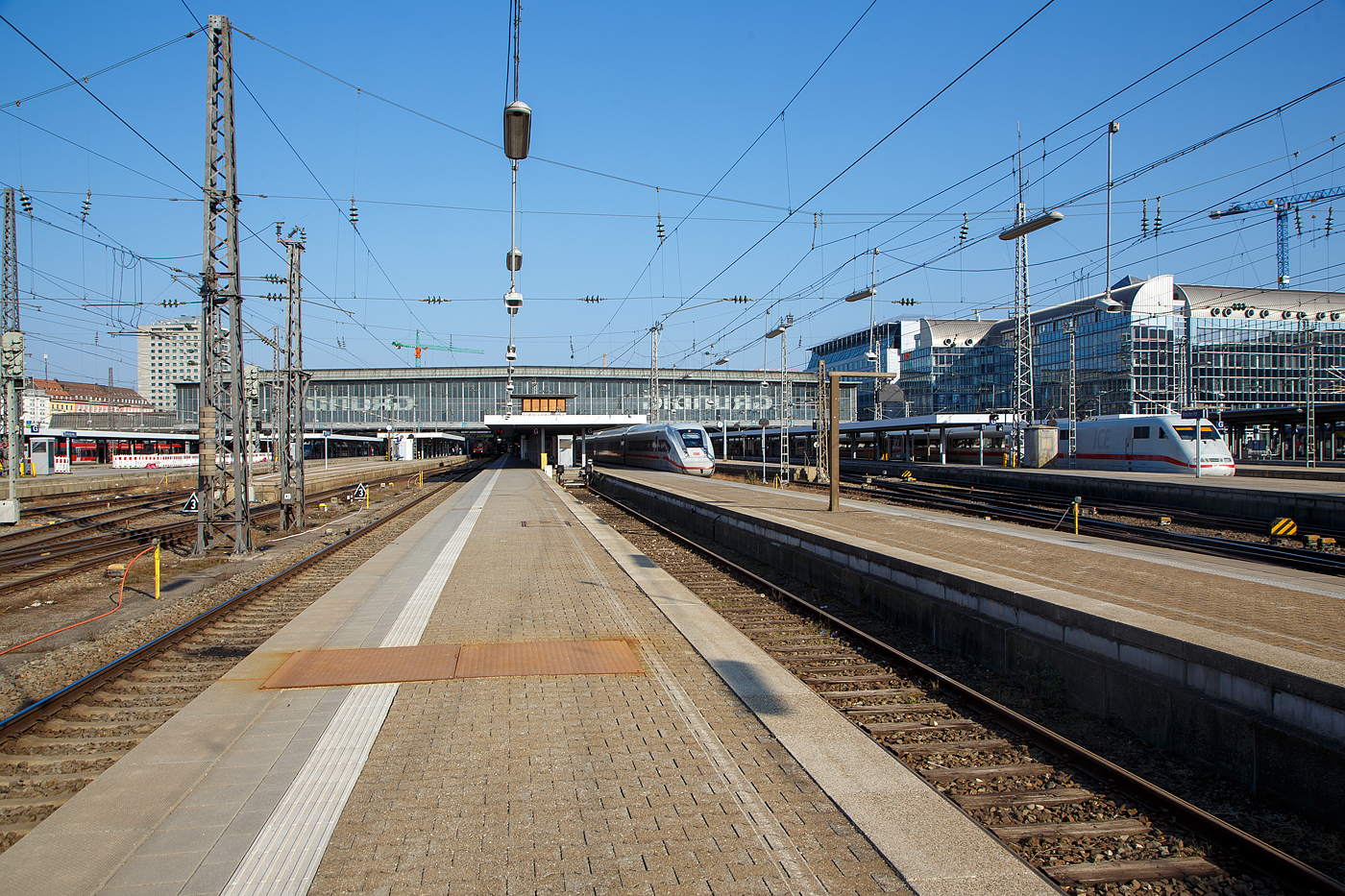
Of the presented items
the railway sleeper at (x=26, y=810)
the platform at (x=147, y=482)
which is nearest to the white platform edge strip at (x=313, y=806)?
the railway sleeper at (x=26, y=810)

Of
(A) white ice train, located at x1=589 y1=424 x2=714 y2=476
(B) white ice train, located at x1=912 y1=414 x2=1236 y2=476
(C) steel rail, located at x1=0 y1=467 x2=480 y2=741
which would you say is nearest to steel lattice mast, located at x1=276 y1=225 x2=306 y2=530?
(C) steel rail, located at x1=0 y1=467 x2=480 y2=741

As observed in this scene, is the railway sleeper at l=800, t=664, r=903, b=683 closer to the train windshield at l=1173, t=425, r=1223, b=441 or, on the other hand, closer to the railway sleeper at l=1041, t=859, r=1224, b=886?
the railway sleeper at l=1041, t=859, r=1224, b=886

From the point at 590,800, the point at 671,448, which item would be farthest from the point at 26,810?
the point at 671,448

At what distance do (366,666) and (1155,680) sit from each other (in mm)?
6840

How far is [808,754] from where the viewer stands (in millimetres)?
5285

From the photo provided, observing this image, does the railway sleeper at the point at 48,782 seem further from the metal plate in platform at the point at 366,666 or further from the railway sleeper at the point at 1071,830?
the railway sleeper at the point at 1071,830

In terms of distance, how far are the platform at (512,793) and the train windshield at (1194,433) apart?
1158 inches

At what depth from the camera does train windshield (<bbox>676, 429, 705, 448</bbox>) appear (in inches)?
1635

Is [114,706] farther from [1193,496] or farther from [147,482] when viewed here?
[147,482]

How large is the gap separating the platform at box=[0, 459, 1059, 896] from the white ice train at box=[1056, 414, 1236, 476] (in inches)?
1162

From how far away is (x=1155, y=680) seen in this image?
576 centimetres

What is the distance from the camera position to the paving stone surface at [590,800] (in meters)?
3.75

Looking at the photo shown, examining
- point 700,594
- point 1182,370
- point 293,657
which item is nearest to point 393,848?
point 293,657

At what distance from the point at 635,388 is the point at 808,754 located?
90194 mm
